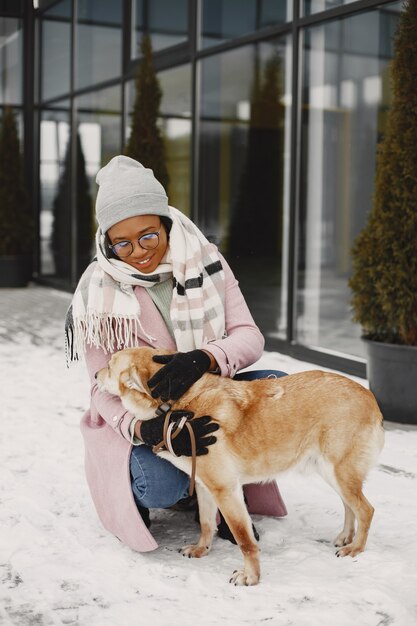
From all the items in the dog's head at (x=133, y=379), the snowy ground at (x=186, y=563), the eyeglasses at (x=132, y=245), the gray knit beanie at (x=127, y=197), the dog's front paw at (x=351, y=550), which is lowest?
the snowy ground at (x=186, y=563)

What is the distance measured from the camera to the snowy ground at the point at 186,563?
296cm

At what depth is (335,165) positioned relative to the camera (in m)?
7.76

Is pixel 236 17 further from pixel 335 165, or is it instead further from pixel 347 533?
pixel 347 533

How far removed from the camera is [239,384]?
11.2 feet

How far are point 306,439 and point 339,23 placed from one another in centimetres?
516

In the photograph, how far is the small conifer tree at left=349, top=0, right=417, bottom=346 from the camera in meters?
5.55

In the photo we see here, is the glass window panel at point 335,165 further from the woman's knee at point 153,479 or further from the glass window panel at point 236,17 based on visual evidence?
the woman's knee at point 153,479

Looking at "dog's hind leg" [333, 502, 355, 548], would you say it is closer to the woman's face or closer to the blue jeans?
the blue jeans

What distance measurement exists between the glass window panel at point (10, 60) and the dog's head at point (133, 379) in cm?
1223

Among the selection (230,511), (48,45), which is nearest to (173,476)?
(230,511)

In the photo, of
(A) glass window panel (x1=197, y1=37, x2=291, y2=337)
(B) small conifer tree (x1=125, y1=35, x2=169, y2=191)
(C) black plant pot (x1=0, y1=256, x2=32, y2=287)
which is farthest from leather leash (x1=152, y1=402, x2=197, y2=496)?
(C) black plant pot (x1=0, y1=256, x2=32, y2=287)

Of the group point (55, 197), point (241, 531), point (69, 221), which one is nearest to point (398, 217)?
point (241, 531)

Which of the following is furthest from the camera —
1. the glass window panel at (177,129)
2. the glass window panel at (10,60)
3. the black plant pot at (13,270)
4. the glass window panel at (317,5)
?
the glass window panel at (10,60)

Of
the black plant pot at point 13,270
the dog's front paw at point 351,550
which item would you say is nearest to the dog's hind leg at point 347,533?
the dog's front paw at point 351,550
